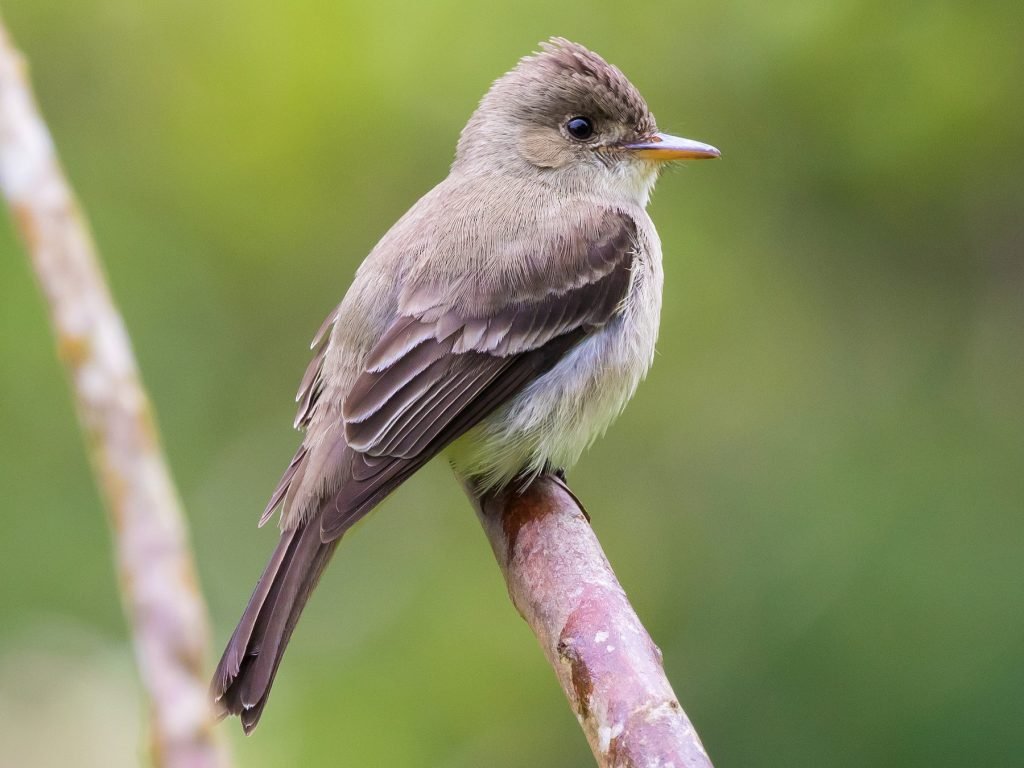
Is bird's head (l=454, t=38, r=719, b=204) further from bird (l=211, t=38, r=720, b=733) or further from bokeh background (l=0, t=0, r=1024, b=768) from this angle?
bokeh background (l=0, t=0, r=1024, b=768)

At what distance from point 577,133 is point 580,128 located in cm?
2

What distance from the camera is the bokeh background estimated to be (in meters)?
4.75

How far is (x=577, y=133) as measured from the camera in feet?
14.6

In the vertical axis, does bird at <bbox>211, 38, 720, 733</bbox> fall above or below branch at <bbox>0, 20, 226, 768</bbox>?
below

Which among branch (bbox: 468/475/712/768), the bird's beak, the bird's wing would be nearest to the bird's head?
the bird's beak

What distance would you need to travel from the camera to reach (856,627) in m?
4.57

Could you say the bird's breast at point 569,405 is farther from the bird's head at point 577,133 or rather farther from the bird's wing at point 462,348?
the bird's head at point 577,133

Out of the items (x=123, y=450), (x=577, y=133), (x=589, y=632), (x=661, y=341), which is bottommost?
(x=661, y=341)

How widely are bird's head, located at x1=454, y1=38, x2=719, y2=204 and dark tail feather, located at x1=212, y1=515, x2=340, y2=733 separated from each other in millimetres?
1583

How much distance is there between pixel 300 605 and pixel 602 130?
6.62ft

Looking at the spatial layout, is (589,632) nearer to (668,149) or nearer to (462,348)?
(462,348)

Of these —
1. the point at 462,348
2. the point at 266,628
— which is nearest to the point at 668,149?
the point at 462,348

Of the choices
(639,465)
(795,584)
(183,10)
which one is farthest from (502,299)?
(183,10)

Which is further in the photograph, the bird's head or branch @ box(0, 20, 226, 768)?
the bird's head
